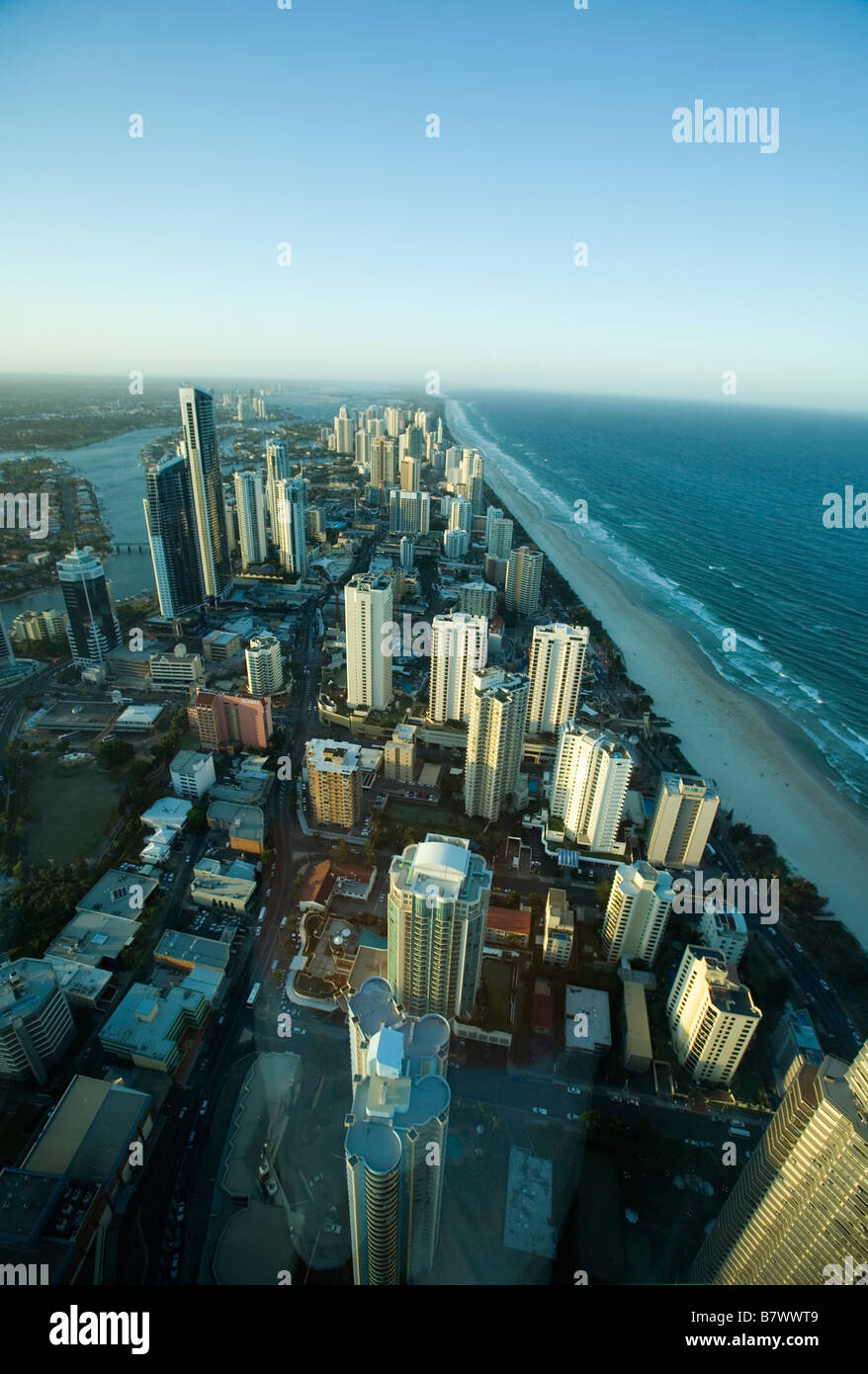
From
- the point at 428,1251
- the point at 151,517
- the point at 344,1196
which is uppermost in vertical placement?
the point at 151,517

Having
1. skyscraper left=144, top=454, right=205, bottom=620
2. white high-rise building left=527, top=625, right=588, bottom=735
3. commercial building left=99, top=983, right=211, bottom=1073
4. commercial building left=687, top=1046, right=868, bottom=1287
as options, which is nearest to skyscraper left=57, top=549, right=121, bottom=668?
skyscraper left=144, top=454, right=205, bottom=620

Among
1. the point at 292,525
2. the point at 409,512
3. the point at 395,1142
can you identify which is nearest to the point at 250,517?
the point at 292,525

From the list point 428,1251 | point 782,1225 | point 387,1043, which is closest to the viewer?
point 782,1225

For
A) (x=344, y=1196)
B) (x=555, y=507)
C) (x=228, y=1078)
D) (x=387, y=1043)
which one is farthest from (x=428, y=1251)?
(x=555, y=507)

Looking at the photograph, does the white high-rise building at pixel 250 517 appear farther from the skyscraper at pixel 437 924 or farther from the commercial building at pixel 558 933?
the commercial building at pixel 558 933

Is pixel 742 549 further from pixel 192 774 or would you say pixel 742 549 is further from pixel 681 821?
pixel 192 774

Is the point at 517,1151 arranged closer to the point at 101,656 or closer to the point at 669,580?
the point at 101,656
